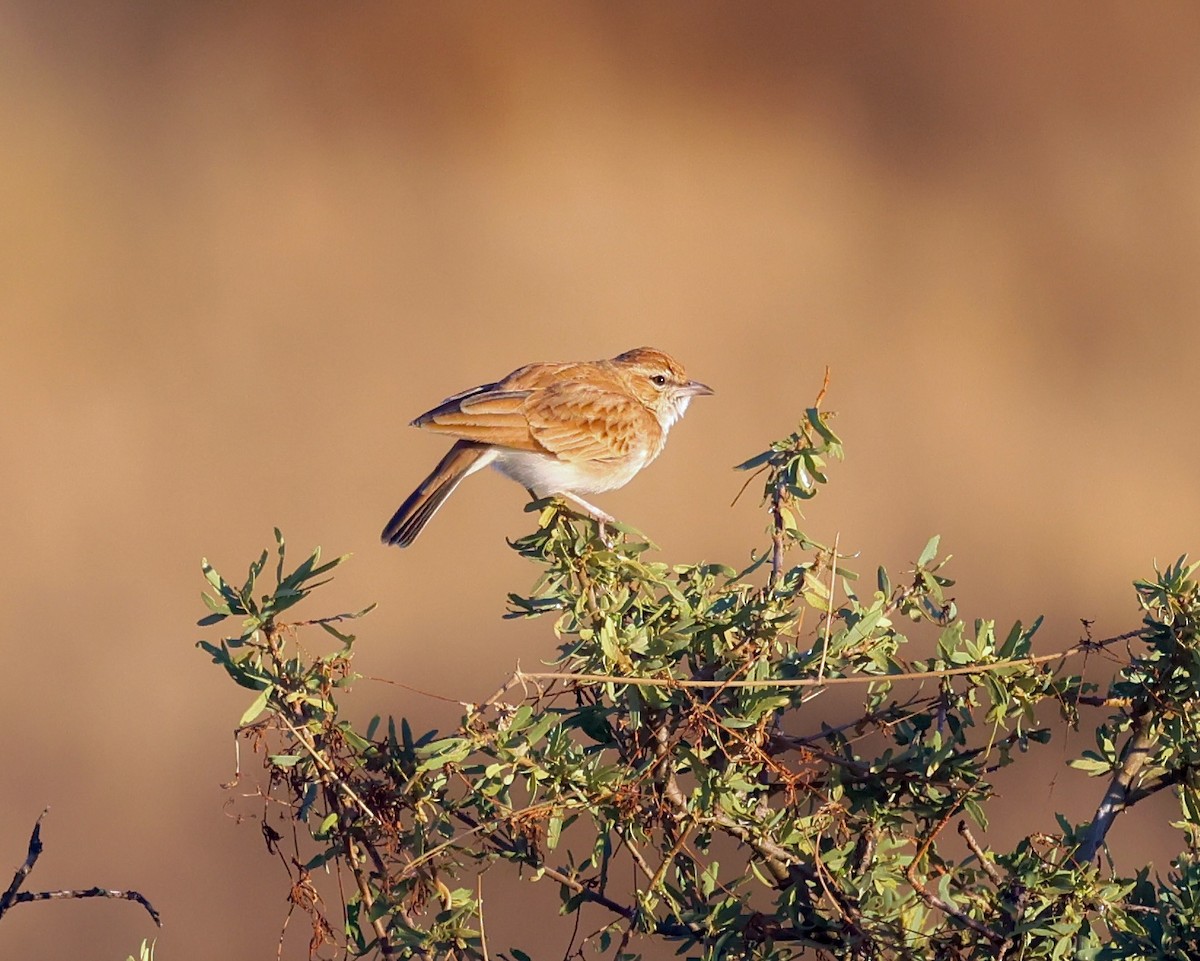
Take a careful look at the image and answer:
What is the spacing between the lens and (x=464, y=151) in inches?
386

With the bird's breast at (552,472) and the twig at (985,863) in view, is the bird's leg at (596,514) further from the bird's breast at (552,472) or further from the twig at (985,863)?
the twig at (985,863)

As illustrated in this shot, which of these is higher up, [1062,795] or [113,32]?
[113,32]

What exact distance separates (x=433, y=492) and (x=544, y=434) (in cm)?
34

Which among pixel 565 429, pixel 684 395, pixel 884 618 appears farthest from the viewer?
pixel 684 395

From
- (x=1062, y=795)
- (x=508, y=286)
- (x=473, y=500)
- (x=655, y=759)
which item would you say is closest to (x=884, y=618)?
(x=655, y=759)

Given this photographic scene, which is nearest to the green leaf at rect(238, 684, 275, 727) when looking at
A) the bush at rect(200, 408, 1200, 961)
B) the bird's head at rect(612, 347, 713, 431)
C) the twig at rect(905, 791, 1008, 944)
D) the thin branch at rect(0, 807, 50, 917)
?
the bush at rect(200, 408, 1200, 961)

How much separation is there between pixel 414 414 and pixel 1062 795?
174 inches

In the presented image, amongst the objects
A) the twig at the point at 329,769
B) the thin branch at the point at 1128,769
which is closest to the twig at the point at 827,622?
the thin branch at the point at 1128,769

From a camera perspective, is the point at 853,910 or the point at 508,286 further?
the point at 508,286

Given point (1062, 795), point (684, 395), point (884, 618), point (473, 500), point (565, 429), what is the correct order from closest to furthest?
point (884, 618) < point (565, 429) < point (684, 395) < point (1062, 795) < point (473, 500)

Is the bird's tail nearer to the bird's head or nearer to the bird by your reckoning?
the bird

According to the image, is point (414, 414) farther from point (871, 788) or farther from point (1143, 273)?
point (871, 788)

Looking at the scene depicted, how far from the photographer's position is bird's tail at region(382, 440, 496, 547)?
3756 mm

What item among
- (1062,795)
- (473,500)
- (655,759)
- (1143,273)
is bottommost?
(655,759)
